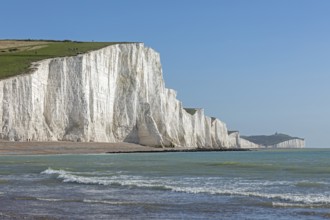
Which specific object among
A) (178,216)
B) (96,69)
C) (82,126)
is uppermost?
(96,69)

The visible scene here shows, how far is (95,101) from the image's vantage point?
62812 mm

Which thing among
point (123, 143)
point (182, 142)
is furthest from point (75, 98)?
point (182, 142)

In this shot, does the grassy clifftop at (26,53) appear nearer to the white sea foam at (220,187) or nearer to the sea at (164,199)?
the white sea foam at (220,187)

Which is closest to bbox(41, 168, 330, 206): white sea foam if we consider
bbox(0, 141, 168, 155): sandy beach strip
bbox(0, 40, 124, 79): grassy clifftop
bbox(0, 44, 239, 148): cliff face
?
bbox(0, 141, 168, 155): sandy beach strip

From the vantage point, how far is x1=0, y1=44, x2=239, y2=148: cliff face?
53750 mm

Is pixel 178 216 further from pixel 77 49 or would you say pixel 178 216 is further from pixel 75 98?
A: pixel 77 49

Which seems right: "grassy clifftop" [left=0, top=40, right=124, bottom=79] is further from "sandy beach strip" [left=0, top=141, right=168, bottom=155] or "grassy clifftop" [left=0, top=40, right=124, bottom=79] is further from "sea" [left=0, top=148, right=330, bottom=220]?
"sea" [left=0, top=148, right=330, bottom=220]

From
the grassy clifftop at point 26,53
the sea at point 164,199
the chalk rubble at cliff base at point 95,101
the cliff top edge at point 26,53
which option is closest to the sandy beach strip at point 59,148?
the chalk rubble at cliff base at point 95,101

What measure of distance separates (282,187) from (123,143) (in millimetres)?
48457

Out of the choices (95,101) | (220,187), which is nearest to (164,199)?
(220,187)

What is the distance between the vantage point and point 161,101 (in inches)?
2987

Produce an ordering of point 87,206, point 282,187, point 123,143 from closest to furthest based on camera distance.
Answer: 1. point 87,206
2. point 282,187
3. point 123,143

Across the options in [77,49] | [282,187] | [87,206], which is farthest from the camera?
[77,49]

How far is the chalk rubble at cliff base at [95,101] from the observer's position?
176ft
